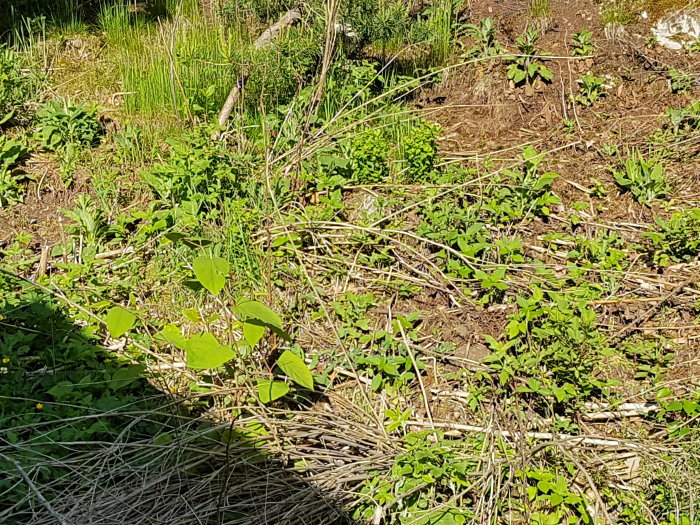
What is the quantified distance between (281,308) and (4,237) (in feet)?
6.14

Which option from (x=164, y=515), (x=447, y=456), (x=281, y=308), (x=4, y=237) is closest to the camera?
(x=164, y=515)

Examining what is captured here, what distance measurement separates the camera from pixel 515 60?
5473 mm

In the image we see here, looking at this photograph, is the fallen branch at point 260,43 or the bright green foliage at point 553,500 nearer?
the bright green foliage at point 553,500

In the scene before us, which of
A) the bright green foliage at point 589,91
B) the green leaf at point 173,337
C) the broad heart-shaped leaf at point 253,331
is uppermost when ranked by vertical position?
the bright green foliage at point 589,91

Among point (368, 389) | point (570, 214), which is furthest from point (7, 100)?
point (570, 214)

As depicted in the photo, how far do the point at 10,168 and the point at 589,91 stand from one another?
4.04 meters

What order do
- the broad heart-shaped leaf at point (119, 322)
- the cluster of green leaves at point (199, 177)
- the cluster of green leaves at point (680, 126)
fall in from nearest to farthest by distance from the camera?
the broad heart-shaped leaf at point (119, 322) → the cluster of green leaves at point (199, 177) → the cluster of green leaves at point (680, 126)

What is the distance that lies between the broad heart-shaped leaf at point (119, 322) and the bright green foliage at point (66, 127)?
2.27m

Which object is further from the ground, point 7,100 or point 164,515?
point 7,100

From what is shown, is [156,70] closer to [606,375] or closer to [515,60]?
[515,60]

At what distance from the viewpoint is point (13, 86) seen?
516 centimetres

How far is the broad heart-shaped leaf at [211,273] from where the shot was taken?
284 centimetres

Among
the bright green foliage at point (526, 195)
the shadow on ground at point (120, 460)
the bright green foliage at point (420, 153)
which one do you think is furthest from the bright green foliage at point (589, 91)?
the shadow on ground at point (120, 460)

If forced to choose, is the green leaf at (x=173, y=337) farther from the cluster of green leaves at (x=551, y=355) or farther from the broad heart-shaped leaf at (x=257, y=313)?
the cluster of green leaves at (x=551, y=355)
